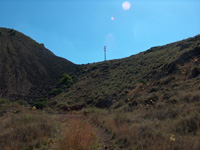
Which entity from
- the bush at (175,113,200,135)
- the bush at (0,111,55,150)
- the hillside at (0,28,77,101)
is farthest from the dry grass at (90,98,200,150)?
the hillside at (0,28,77,101)

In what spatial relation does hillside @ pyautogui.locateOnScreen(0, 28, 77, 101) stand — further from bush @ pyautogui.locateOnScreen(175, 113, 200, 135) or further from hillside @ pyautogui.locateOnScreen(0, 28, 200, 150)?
bush @ pyautogui.locateOnScreen(175, 113, 200, 135)

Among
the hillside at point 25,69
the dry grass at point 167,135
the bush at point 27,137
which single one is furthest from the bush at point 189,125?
the hillside at point 25,69

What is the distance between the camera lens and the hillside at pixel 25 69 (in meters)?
29.3

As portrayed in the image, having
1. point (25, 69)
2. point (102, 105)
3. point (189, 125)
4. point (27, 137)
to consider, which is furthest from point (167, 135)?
point (25, 69)

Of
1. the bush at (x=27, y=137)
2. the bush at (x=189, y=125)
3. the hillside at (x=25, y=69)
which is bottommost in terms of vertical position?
the bush at (x=27, y=137)

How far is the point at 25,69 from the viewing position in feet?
121

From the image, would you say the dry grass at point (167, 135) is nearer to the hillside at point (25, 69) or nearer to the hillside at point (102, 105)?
the hillside at point (102, 105)

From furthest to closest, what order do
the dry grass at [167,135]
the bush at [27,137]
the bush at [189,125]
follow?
the bush at [27,137] → the bush at [189,125] → the dry grass at [167,135]

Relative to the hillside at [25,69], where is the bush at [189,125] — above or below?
below

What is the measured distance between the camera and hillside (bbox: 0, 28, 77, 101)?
96.1ft

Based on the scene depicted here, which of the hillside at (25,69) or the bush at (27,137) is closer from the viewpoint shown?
the bush at (27,137)

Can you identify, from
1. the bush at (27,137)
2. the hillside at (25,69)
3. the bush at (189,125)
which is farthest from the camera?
the hillside at (25,69)

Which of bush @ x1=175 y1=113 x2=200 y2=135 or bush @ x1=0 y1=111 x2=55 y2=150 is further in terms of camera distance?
bush @ x1=0 y1=111 x2=55 y2=150

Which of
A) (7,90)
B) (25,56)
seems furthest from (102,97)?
(25,56)
